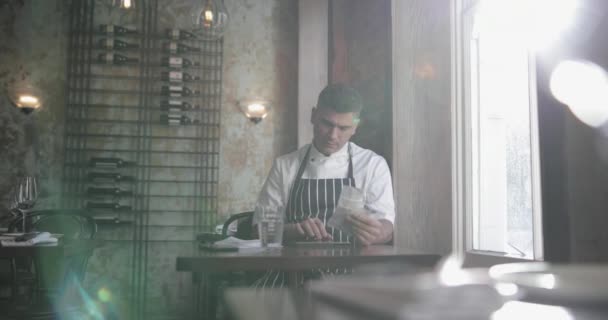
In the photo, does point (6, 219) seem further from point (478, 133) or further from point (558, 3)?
point (558, 3)

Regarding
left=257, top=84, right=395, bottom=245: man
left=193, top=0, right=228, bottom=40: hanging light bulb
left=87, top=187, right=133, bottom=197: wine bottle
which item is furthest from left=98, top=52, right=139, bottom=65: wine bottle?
left=257, top=84, right=395, bottom=245: man

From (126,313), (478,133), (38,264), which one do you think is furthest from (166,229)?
(478,133)

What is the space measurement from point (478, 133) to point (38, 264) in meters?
2.65

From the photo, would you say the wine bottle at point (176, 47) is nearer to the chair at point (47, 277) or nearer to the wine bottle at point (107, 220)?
the wine bottle at point (107, 220)

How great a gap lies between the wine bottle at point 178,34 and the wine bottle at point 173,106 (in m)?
0.76

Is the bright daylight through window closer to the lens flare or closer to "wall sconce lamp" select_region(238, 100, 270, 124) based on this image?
the lens flare

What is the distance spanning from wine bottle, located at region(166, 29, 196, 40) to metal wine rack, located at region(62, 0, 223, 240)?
0.08 ft

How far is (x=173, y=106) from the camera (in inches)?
236

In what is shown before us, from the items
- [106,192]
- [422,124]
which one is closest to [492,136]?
[422,124]

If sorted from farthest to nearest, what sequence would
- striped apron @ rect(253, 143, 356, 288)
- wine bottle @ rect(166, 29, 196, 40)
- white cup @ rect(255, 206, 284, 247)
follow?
wine bottle @ rect(166, 29, 196, 40) → striped apron @ rect(253, 143, 356, 288) → white cup @ rect(255, 206, 284, 247)

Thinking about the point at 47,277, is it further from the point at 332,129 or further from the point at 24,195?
the point at 332,129

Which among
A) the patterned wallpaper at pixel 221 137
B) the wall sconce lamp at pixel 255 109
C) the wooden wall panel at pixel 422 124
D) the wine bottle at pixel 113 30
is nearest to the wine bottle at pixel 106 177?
the patterned wallpaper at pixel 221 137

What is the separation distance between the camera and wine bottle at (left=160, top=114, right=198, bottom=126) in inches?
236

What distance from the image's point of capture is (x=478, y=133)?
306 cm
